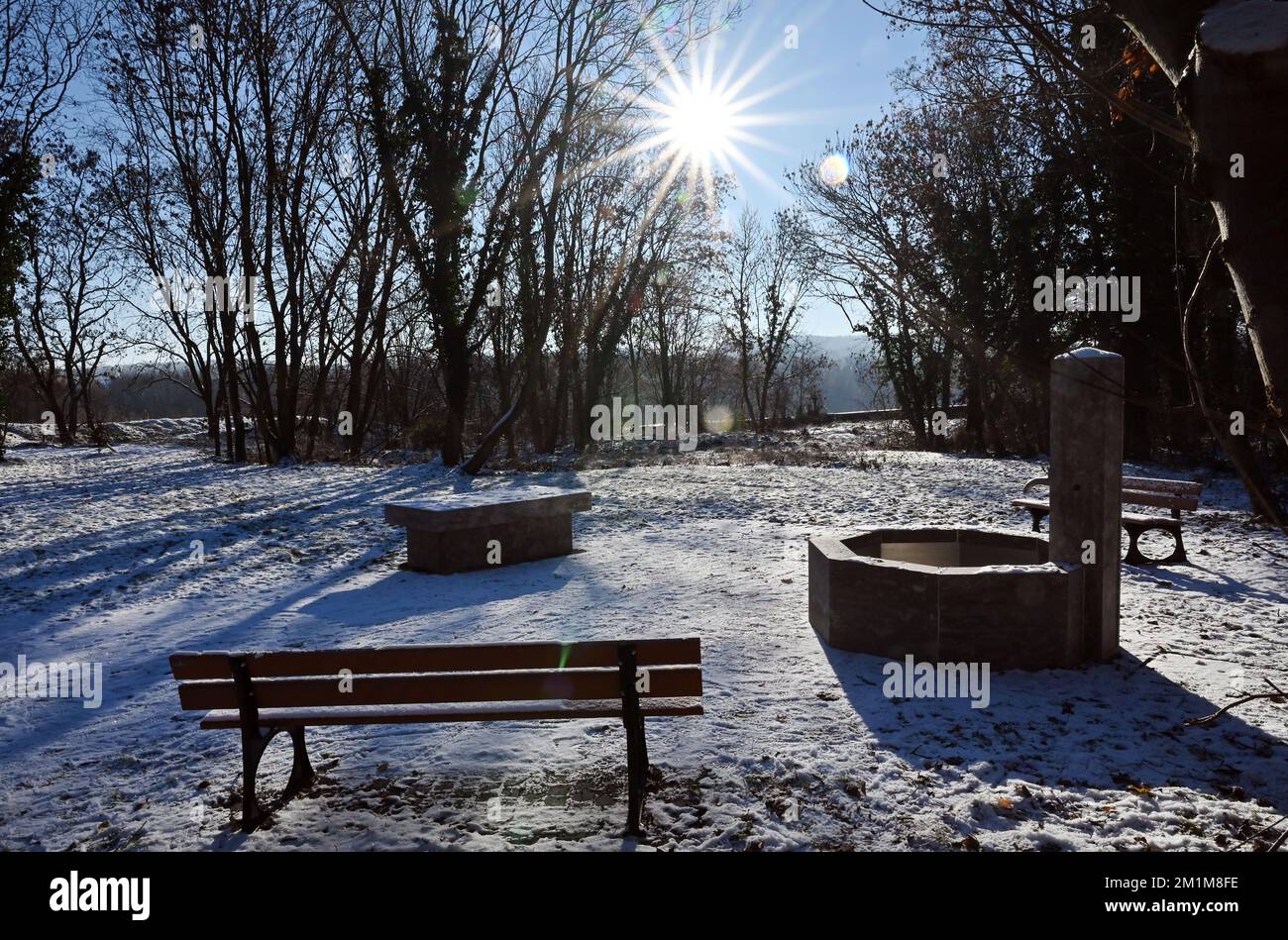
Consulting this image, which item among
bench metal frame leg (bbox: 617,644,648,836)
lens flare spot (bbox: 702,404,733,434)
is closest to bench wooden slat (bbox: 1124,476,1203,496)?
bench metal frame leg (bbox: 617,644,648,836)

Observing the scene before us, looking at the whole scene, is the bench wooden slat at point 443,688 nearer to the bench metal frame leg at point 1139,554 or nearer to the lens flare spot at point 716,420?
the bench metal frame leg at point 1139,554

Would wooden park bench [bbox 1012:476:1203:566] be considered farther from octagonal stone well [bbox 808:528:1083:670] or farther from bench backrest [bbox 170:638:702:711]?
bench backrest [bbox 170:638:702:711]

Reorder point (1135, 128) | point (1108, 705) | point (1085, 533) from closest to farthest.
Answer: point (1108, 705)
point (1085, 533)
point (1135, 128)

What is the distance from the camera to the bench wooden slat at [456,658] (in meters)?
3.84

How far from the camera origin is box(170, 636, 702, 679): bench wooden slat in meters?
3.84

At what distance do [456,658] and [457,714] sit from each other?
0.80 feet

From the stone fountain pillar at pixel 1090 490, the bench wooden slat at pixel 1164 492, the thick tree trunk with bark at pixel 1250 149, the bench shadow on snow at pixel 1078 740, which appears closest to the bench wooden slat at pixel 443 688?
the bench shadow on snow at pixel 1078 740

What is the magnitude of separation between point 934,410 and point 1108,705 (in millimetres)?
24155

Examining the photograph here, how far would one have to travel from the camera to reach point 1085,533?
590 centimetres

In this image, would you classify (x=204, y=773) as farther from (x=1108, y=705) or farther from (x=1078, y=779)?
(x=1108, y=705)

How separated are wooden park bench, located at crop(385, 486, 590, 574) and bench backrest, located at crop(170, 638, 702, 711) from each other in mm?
5090

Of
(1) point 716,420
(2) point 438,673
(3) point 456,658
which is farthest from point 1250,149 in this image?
(1) point 716,420
